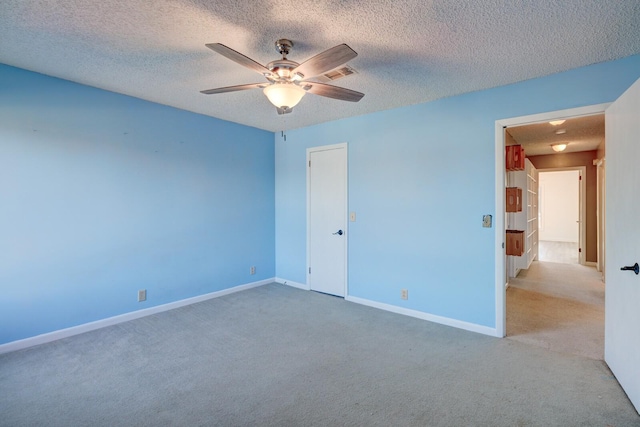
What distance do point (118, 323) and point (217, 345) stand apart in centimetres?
132

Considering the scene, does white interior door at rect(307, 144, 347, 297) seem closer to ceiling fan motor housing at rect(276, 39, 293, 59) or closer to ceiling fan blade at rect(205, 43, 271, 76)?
ceiling fan motor housing at rect(276, 39, 293, 59)

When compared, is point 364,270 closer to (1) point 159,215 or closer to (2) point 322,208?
(2) point 322,208

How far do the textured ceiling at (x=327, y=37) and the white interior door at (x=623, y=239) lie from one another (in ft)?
1.88

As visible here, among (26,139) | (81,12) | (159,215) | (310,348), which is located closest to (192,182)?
(159,215)

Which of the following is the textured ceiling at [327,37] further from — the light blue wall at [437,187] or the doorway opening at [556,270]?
the doorway opening at [556,270]

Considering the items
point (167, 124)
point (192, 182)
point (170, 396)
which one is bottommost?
point (170, 396)

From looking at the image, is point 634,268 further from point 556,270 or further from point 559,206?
point 559,206

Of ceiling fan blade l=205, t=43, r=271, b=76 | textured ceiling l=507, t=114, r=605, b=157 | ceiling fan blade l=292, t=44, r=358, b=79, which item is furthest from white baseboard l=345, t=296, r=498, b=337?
ceiling fan blade l=205, t=43, r=271, b=76

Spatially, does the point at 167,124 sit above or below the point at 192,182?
above

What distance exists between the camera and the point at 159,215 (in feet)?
12.2

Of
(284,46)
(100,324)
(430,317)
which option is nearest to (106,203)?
(100,324)

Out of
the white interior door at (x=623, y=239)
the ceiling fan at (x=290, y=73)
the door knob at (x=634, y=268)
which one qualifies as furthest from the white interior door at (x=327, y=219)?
the door knob at (x=634, y=268)

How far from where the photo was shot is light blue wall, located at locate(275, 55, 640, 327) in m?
2.85

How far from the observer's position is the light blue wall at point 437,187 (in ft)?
9.34
